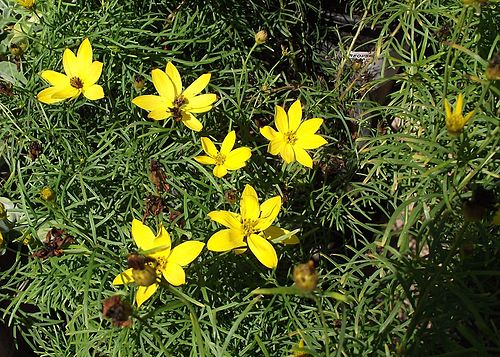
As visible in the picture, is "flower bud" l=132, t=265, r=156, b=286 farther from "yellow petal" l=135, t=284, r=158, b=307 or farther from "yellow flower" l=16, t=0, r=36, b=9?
"yellow flower" l=16, t=0, r=36, b=9

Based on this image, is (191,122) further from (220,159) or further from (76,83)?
(76,83)

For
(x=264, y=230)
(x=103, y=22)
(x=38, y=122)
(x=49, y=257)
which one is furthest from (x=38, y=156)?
(x=264, y=230)

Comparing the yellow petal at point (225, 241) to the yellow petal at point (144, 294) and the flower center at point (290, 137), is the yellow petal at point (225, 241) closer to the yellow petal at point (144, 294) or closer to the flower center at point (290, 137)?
the yellow petal at point (144, 294)

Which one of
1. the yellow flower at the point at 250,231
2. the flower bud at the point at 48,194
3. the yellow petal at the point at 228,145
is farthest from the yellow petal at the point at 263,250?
the flower bud at the point at 48,194

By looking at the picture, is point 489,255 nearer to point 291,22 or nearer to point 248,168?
point 248,168

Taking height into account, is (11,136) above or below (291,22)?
below
